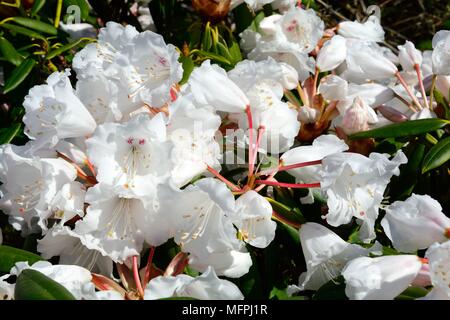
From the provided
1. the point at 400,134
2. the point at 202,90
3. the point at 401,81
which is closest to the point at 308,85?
the point at 401,81

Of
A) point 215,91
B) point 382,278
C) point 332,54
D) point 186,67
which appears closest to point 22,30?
point 186,67

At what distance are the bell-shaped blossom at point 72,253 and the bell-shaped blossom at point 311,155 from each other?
39cm

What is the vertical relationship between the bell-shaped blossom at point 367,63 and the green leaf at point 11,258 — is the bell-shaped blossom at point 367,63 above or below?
above

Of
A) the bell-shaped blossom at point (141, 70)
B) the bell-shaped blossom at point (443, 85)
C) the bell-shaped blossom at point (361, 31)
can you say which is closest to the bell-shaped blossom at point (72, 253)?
the bell-shaped blossom at point (141, 70)

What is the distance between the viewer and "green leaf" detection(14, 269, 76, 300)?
104 cm

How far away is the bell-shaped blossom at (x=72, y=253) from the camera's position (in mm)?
1300

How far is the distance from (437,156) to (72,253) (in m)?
0.72

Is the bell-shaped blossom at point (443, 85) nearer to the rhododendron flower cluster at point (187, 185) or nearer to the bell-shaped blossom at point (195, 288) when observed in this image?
the rhododendron flower cluster at point (187, 185)

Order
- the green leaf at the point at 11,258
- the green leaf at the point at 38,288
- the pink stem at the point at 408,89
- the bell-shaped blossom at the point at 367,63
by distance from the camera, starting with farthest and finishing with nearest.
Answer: the bell-shaped blossom at the point at 367,63 → the pink stem at the point at 408,89 → the green leaf at the point at 11,258 → the green leaf at the point at 38,288

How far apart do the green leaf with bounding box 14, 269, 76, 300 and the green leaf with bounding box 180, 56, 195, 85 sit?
1.81 feet

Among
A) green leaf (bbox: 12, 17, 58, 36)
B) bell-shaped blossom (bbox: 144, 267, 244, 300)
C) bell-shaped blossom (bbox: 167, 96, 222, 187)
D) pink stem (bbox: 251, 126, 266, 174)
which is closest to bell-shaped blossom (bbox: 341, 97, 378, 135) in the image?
pink stem (bbox: 251, 126, 266, 174)

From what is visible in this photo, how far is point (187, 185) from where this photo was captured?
1.32 metres

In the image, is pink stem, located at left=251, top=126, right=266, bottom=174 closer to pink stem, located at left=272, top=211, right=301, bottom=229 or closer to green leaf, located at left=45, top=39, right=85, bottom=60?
pink stem, located at left=272, top=211, right=301, bottom=229

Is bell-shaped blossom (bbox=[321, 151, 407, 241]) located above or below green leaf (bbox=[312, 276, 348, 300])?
above
